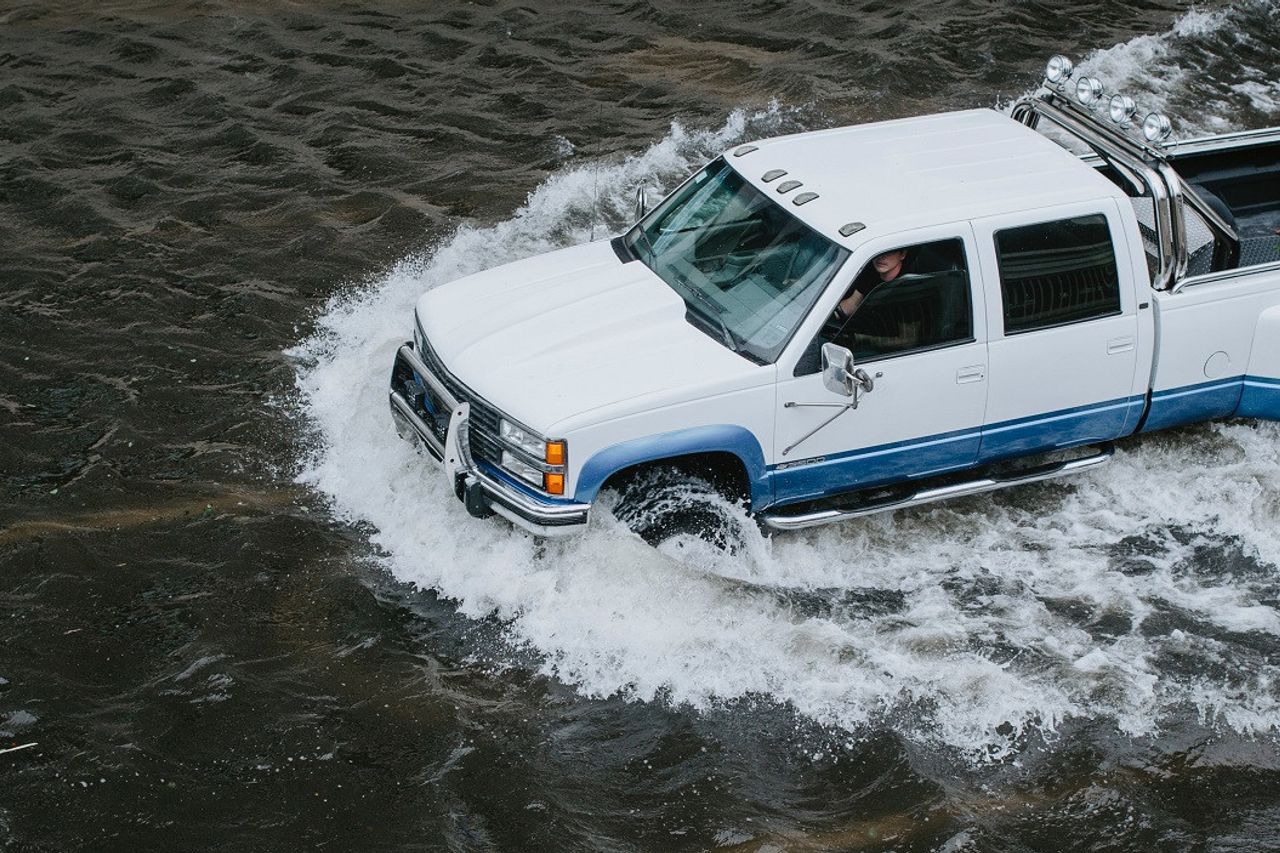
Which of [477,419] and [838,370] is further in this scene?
[477,419]

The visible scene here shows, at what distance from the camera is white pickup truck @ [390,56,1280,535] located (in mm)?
6652

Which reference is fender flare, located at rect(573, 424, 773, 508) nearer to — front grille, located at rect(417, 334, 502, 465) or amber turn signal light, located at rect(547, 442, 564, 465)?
amber turn signal light, located at rect(547, 442, 564, 465)

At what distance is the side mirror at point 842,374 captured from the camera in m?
6.50

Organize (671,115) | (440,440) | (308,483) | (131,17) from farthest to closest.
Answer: (131,17) < (671,115) < (308,483) < (440,440)

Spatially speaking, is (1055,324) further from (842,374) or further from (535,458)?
(535,458)

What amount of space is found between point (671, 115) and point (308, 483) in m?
6.02

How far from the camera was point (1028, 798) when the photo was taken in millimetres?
6039

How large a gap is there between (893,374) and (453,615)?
2.52 m

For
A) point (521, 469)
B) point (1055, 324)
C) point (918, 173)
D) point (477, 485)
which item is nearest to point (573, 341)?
point (521, 469)

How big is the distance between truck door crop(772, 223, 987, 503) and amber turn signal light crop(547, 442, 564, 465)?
110 cm

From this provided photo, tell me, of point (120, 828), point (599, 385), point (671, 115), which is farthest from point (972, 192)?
point (671, 115)

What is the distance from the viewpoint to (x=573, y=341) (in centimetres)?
691

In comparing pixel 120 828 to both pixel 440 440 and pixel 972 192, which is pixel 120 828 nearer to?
pixel 440 440

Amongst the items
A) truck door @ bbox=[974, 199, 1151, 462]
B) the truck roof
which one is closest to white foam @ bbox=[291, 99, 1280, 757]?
truck door @ bbox=[974, 199, 1151, 462]
